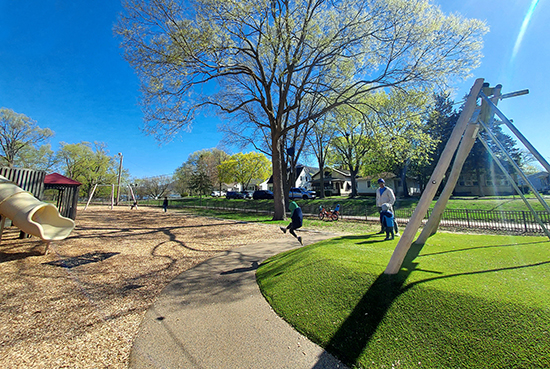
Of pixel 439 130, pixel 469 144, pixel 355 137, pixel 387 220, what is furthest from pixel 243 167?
pixel 469 144

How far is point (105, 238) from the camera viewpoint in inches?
400

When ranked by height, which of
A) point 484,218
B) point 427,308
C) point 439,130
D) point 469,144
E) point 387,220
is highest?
point 439,130

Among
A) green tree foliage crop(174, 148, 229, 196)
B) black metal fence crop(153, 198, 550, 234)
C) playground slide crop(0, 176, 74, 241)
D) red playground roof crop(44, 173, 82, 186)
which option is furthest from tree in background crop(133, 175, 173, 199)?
playground slide crop(0, 176, 74, 241)

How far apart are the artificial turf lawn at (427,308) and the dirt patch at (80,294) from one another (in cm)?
232

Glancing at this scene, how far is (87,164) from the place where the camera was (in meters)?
45.1

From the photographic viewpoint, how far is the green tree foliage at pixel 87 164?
143 ft

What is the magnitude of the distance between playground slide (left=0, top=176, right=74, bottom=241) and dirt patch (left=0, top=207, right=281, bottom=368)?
0.79 m

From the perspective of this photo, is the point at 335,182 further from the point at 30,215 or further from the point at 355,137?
the point at 30,215

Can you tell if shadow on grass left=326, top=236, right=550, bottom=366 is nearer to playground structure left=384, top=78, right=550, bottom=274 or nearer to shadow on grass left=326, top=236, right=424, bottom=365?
shadow on grass left=326, top=236, right=424, bottom=365

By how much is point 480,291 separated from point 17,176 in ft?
47.5

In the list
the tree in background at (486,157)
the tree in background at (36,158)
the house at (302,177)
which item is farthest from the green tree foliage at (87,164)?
the tree in background at (486,157)

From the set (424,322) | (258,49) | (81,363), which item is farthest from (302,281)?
(258,49)

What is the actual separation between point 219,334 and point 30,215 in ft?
21.7

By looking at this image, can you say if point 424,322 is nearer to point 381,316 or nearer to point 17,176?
point 381,316
